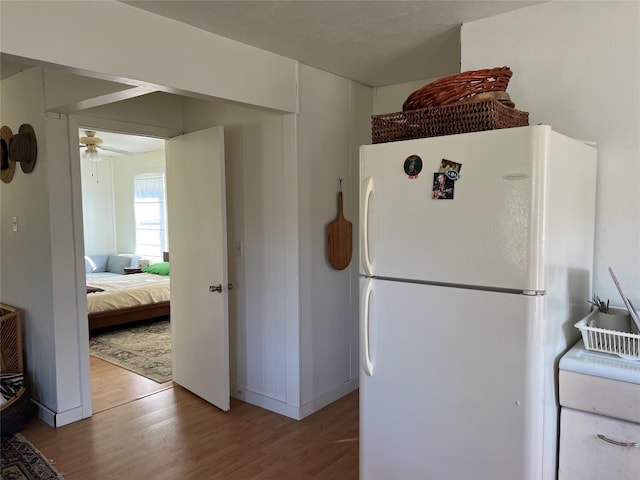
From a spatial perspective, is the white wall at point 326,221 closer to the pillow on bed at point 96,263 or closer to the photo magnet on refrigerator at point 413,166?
the photo magnet on refrigerator at point 413,166

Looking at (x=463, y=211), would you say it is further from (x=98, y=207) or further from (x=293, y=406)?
(x=98, y=207)

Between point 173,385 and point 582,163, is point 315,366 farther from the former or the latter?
point 582,163

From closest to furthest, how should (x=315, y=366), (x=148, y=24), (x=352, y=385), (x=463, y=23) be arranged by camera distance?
(x=148, y=24), (x=463, y=23), (x=315, y=366), (x=352, y=385)

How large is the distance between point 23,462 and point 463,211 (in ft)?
8.71

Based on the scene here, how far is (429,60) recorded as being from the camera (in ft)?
9.58

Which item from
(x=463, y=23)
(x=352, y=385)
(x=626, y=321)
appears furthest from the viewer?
(x=352, y=385)

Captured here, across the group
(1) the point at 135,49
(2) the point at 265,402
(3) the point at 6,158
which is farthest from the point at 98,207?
(1) the point at 135,49

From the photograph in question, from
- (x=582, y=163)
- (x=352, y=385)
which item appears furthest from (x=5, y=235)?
(x=582, y=163)

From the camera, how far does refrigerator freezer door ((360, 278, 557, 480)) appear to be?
5.14ft

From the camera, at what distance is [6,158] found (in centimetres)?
330

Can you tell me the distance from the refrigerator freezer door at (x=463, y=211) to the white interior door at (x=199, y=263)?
1.53 meters

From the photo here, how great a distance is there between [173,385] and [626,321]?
3.14 meters

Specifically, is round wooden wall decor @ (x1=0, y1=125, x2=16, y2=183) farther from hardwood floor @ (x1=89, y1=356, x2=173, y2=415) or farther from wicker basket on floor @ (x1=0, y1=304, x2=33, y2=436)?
hardwood floor @ (x1=89, y1=356, x2=173, y2=415)

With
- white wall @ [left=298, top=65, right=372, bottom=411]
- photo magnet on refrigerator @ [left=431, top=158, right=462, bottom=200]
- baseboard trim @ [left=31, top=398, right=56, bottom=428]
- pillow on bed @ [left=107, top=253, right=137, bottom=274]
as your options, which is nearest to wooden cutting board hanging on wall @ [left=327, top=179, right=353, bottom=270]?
white wall @ [left=298, top=65, right=372, bottom=411]
